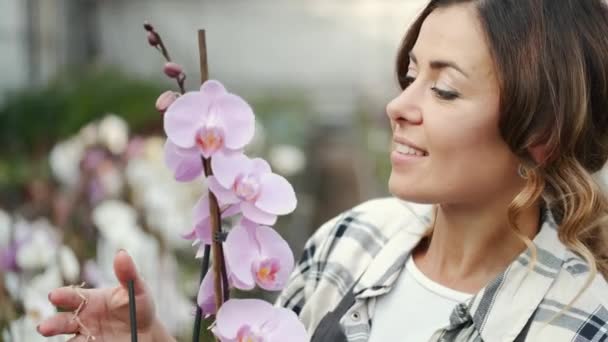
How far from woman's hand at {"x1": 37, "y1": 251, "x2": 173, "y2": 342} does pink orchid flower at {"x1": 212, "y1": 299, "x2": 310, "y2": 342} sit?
0.17 metres

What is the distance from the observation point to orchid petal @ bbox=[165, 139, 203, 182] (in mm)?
1032

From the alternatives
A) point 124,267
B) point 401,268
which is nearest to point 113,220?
point 401,268

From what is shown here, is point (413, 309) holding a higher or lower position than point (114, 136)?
higher

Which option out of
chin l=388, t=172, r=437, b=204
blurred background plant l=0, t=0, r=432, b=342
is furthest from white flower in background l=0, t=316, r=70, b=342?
chin l=388, t=172, r=437, b=204

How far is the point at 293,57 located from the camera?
1244 centimetres

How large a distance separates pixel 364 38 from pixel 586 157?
10.9 metres

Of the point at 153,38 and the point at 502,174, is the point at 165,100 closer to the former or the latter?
the point at 153,38

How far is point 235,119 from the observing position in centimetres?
105

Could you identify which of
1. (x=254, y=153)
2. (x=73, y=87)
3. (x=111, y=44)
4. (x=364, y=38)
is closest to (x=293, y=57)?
(x=364, y=38)

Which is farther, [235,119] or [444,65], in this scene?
[444,65]

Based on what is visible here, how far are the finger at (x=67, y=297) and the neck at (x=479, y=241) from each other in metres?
0.58

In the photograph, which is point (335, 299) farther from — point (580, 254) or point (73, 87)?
point (73, 87)

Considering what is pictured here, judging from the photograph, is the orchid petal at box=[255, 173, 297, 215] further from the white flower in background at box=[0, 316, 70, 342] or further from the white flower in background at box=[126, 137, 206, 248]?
the white flower in background at box=[126, 137, 206, 248]

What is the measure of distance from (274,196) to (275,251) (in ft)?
0.20
